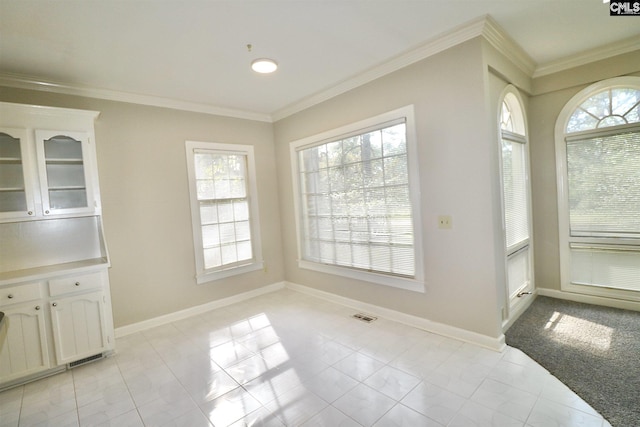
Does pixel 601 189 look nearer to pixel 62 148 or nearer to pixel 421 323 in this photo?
pixel 421 323

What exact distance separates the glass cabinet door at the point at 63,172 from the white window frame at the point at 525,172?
386cm

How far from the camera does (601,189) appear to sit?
3.20m

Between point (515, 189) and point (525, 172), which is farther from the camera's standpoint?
point (525, 172)

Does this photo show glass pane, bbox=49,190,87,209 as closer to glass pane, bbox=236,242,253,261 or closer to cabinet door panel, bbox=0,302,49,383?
cabinet door panel, bbox=0,302,49,383

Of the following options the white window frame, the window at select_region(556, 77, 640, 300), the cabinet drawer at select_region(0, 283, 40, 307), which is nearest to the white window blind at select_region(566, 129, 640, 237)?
the window at select_region(556, 77, 640, 300)

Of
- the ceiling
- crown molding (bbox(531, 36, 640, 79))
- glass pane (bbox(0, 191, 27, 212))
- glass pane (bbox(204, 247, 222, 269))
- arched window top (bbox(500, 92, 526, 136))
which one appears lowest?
glass pane (bbox(204, 247, 222, 269))

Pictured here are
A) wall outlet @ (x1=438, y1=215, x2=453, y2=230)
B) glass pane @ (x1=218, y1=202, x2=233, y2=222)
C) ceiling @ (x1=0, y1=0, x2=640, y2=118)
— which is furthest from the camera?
glass pane @ (x1=218, y1=202, x2=233, y2=222)

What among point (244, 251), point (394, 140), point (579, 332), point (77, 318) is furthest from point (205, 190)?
point (579, 332)

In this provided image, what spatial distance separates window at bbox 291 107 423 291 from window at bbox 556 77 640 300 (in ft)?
6.34

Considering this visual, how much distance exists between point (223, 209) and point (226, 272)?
0.86 meters

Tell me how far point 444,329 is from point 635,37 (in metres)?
3.29

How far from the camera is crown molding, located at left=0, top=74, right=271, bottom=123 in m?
2.75

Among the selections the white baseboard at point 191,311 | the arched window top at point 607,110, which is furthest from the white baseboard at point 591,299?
the white baseboard at point 191,311

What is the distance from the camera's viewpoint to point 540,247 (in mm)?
3629
